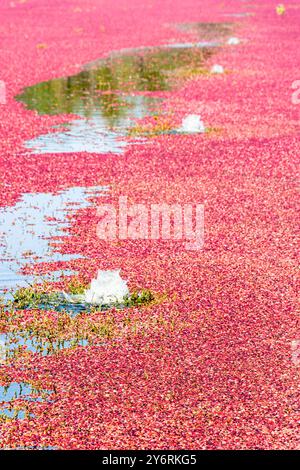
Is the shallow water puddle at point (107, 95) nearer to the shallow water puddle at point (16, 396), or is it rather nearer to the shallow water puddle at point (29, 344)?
the shallow water puddle at point (29, 344)

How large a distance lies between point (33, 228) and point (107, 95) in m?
18.0

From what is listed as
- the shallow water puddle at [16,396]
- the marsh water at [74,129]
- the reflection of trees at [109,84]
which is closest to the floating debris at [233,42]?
the marsh water at [74,129]

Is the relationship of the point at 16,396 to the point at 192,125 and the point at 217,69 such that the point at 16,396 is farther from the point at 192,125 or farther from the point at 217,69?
the point at 217,69

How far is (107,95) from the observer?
34.0 m

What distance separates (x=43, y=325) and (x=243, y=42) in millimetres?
42685

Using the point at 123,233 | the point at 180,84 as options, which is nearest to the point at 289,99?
the point at 180,84

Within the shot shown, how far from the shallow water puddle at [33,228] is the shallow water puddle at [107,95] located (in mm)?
4657

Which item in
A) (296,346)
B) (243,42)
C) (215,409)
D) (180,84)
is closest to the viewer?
(215,409)

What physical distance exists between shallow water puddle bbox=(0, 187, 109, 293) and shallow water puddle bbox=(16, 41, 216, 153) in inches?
183

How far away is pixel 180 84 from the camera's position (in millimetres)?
36406

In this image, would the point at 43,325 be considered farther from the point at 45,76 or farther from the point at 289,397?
the point at 45,76

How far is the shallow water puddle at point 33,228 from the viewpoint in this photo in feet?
47.6

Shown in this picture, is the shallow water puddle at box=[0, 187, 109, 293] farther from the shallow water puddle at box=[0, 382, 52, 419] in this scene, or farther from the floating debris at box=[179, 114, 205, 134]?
the floating debris at box=[179, 114, 205, 134]

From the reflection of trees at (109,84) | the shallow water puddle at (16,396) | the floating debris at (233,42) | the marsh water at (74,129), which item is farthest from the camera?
the floating debris at (233,42)
